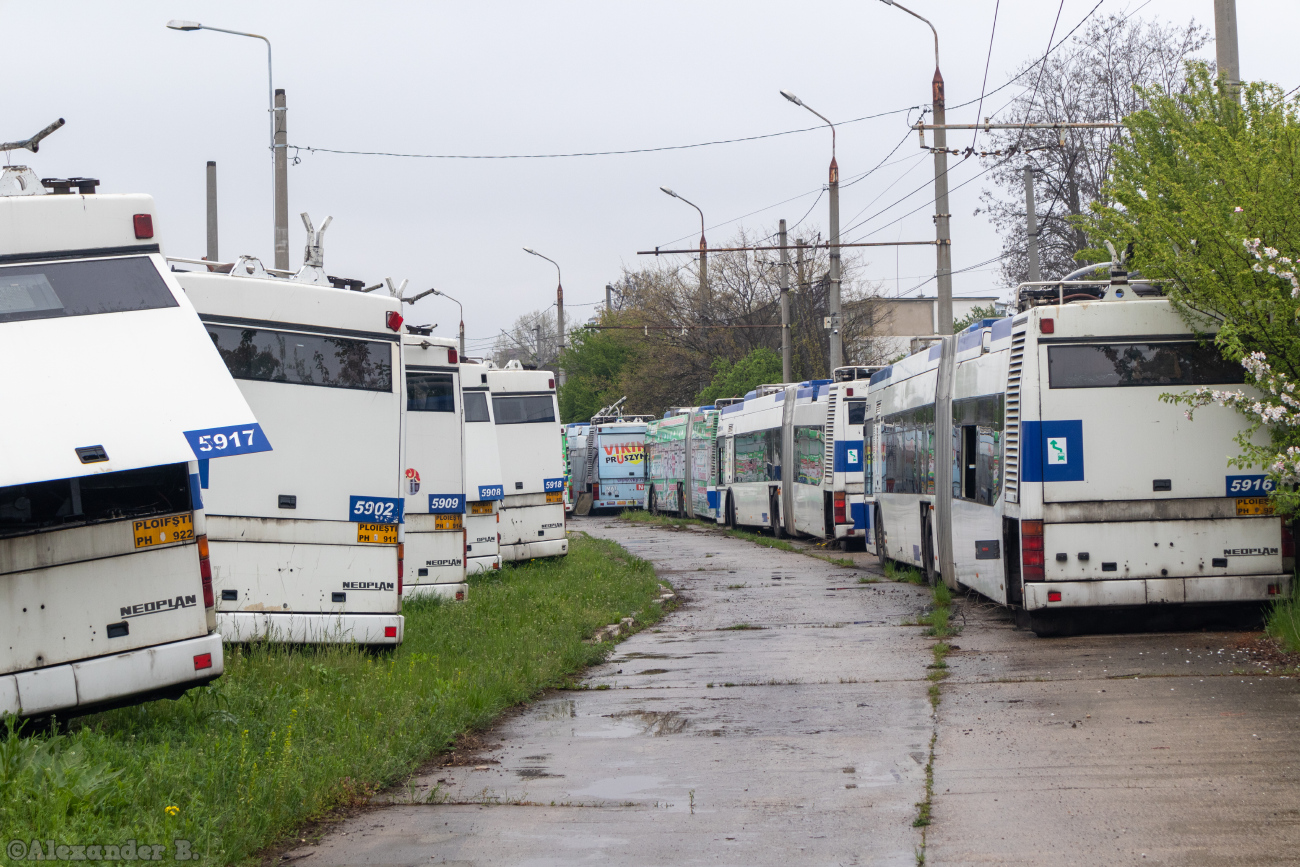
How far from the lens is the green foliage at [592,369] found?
7394cm

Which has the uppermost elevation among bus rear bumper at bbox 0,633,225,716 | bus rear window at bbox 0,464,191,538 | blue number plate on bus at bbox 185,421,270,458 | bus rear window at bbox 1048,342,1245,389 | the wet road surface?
bus rear window at bbox 1048,342,1245,389

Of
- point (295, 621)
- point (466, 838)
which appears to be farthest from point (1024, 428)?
point (466, 838)

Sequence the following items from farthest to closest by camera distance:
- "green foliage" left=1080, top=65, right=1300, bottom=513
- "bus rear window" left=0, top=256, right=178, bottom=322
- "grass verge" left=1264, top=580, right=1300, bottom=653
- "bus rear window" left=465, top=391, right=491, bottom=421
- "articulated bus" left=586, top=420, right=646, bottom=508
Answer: "articulated bus" left=586, top=420, right=646, bottom=508 < "bus rear window" left=465, top=391, right=491, bottom=421 < "green foliage" left=1080, top=65, right=1300, bottom=513 < "grass verge" left=1264, top=580, right=1300, bottom=653 < "bus rear window" left=0, top=256, right=178, bottom=322

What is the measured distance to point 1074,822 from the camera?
648cm

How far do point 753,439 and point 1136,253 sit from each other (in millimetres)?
20462

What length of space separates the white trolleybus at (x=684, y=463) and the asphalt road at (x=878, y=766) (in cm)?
2560

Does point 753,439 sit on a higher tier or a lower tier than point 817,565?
higher

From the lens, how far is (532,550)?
22.9 metres

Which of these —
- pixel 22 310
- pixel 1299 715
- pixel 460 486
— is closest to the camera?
pixel 22 310

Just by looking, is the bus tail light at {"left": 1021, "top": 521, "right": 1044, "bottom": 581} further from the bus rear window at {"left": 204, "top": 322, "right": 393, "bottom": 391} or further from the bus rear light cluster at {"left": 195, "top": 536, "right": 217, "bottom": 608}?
the bus rear light cluster at {"left": 195, "top": 536, "right": 217, "bottom": 608}

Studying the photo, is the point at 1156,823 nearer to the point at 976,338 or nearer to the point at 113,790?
the point at 113,790

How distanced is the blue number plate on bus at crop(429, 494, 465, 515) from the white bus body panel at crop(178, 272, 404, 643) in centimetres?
408

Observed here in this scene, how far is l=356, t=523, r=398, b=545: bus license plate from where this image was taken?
1184cm

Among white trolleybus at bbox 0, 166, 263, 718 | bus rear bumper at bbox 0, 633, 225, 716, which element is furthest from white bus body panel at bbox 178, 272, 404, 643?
bus rear bumper at bbox 0, 633, 225, 716
